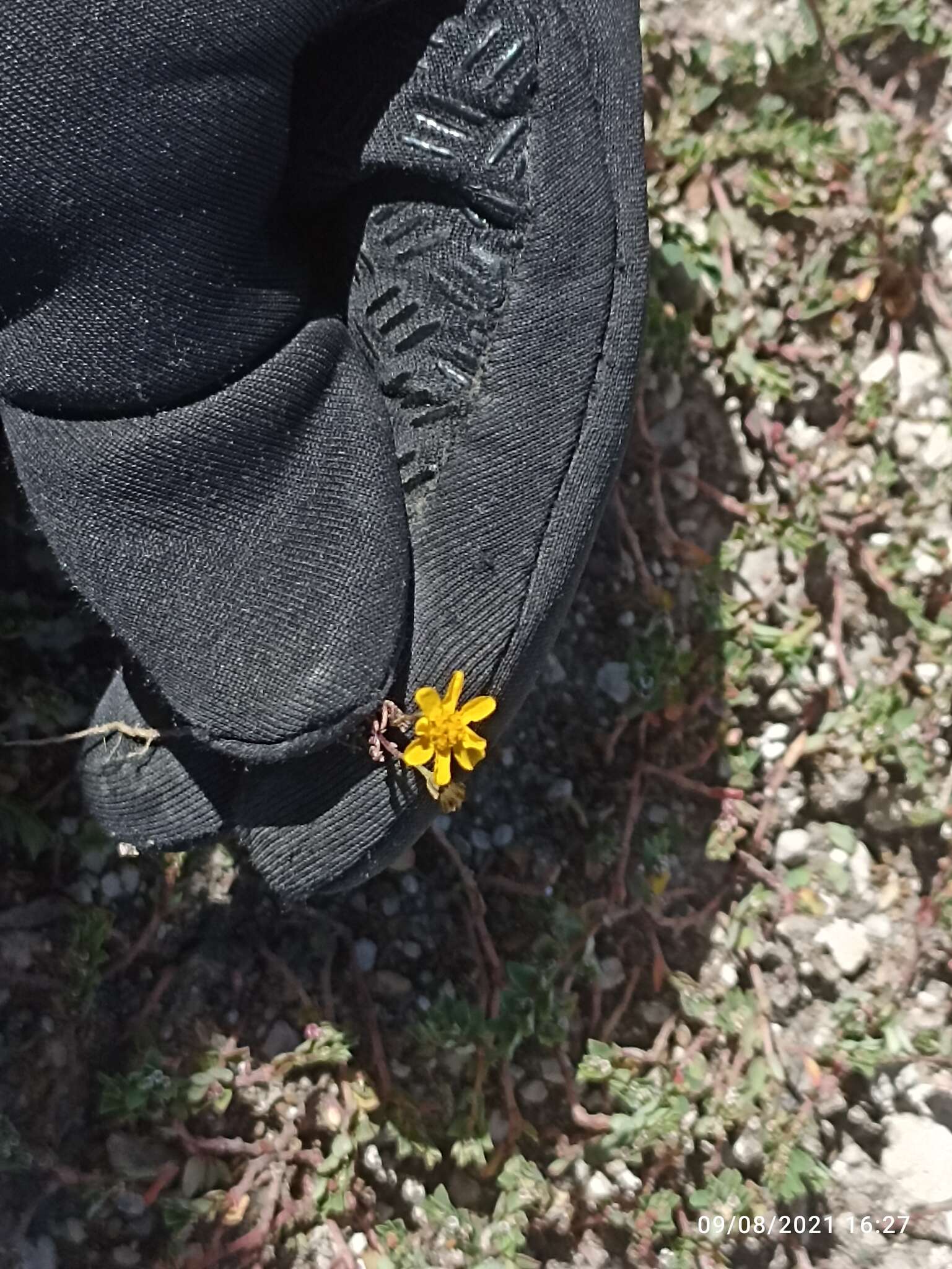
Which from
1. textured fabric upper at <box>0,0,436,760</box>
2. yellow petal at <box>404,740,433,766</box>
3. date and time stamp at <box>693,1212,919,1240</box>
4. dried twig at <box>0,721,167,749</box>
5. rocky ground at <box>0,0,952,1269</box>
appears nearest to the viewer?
textured fabric upper at <box>0,0,436,760</box>

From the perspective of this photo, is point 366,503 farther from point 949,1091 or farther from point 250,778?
point 949,1091

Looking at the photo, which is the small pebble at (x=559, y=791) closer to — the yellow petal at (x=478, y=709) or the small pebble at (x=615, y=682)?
the small pebble at (x=615, y=682)

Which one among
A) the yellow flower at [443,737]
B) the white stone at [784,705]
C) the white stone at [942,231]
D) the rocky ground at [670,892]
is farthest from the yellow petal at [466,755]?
the white stone at [942,231]

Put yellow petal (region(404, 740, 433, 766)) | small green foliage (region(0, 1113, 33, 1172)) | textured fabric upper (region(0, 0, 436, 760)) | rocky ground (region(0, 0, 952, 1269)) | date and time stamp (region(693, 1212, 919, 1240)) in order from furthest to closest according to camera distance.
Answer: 1. date and time stamp (region(693, 1212, 919, 1240))
2. rocky ground (region(0, 0, 952, 1269))
3. small green foliage (region(0, 1113, 33, 1172))
4. yellow petal (region(404, 740, 433, 766))
5. textured fabric upper (region(0, 0, 436, 760))

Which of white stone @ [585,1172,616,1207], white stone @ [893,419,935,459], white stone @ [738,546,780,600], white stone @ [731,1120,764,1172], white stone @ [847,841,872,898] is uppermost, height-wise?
white stone @ [893,419,935,459]

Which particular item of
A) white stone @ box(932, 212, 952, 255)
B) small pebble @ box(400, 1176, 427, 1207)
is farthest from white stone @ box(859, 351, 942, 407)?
small pebble @ box(400, 1176, 427, 1207)

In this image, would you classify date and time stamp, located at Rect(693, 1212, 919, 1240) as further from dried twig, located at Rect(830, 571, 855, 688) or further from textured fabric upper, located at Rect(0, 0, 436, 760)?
textured fabric upper, located at Rect(0, 0, 436, 760)

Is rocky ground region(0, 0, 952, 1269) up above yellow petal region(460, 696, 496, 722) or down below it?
below
